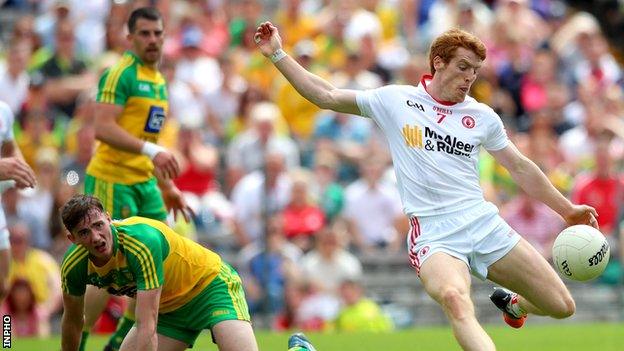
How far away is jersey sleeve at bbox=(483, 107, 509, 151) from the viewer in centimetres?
931

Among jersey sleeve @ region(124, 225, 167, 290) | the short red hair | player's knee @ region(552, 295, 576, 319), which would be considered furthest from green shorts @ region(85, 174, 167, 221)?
player's knee @ region(552, 295, 576, 319)

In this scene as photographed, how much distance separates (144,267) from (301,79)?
1722 mm

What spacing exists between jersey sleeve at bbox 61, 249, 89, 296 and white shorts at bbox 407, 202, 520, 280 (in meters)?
2.12

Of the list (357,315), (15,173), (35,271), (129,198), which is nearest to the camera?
(15,173)

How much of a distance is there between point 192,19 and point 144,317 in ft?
37.4

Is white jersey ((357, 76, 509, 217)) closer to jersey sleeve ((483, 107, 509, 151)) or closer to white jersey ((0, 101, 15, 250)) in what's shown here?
jersey sleeve ((483, 107, 509, 151))

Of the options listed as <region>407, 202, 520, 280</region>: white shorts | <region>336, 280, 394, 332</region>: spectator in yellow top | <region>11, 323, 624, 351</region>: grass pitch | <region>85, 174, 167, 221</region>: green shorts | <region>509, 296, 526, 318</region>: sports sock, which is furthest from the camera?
<region>336, 280, 394, 332</region>: spectator in yellow top

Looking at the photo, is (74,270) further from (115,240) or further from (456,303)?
(456,303)

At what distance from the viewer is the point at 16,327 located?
14820mm

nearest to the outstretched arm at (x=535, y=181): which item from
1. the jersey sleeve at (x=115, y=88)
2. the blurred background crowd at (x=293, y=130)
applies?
the jersey sleeve at (x=115, y=88)

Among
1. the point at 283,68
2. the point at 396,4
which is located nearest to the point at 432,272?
the point at 283,68

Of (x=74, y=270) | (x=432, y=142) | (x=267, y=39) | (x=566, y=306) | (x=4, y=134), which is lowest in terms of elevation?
(x=566, y=306)

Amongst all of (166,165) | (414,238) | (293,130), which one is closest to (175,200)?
(166,165)

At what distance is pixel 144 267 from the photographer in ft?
28.1
